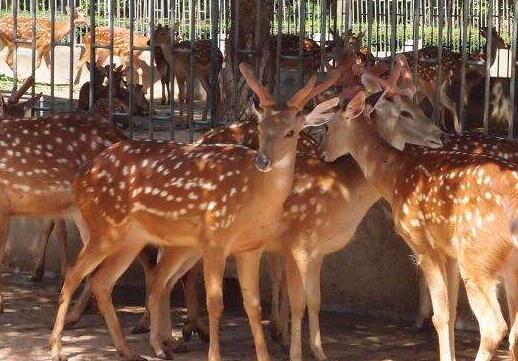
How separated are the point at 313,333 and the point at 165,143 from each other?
1.59m

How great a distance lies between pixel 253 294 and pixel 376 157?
122 cm

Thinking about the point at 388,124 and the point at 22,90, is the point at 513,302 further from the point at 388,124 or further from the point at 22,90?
the point at 22,90

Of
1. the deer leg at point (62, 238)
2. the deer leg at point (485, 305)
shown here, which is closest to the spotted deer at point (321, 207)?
the deer leg at point (485, 305)

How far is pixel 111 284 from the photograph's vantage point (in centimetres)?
839

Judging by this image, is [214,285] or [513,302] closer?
[513,302]

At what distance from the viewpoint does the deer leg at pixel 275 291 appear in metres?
8.99

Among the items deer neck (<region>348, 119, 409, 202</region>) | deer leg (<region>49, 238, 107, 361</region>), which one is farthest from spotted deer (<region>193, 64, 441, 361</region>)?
deer leg (<region>49, 238, 107, 361</region>)

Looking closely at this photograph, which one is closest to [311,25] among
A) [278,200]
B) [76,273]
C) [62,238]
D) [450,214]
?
[62,238]

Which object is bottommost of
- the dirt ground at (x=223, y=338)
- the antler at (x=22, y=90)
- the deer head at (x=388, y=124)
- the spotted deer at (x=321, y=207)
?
the dirt ground at (x=223, y=338)

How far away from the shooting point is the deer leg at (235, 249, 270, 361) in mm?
8023

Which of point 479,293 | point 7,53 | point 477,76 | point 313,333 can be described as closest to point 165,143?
point 313,333

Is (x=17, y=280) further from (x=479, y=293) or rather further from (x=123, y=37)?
(x=123, y=37)

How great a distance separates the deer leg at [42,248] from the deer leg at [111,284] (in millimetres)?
2320

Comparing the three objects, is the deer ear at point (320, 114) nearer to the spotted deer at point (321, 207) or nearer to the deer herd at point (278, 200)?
the deer herd at point (278, 200)
